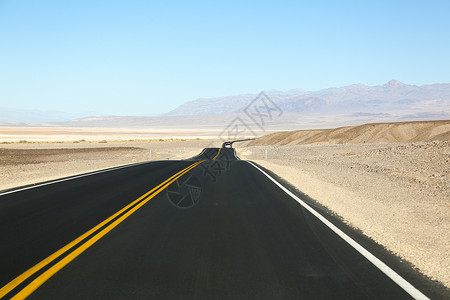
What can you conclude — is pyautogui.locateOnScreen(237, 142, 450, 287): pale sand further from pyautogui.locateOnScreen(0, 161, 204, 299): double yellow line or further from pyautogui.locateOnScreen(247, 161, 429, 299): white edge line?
pyautogui.locateOnScreen(0, 161, 204, 299): double yellow line

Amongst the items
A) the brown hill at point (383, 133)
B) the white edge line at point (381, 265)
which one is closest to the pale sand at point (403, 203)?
the white edge line at point (381, 265)

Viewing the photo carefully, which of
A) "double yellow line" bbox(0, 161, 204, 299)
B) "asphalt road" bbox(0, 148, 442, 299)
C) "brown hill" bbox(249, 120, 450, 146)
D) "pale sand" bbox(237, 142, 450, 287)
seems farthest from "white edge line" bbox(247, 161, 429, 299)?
"brown hill" bbox(249, 120, 450, 146)

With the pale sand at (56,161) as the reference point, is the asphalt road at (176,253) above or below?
above

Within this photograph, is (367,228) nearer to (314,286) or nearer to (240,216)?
(240,216)

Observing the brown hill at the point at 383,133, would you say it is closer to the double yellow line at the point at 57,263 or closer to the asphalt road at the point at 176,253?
the asphalt road at the point at 176,253

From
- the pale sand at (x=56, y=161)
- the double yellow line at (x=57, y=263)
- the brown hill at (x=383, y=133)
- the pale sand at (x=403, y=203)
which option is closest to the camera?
the double yellow line at (x=57, y=263)

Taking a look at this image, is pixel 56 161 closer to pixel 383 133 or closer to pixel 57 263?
pixel 57 263

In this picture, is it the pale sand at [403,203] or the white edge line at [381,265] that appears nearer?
the white edge line at [381,265]

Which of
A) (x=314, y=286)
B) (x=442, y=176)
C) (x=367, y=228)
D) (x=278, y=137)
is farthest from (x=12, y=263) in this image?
(x=278, y=137)

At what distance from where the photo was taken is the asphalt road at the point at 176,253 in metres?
4.70

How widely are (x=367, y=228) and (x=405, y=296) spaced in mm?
3870

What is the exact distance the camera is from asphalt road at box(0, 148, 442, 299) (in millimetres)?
4699

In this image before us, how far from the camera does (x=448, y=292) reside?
189 inches

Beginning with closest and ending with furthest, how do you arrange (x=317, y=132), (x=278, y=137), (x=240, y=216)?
(x=240, y=216) < (x=317, y=132) < (x=278, y=137)
